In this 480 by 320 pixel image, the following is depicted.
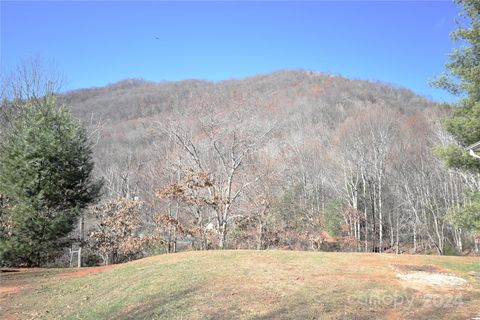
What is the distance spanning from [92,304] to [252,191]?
1523cm

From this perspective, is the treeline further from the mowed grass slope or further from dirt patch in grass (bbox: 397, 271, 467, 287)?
the mowed grass slope

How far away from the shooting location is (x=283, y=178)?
1088 inches

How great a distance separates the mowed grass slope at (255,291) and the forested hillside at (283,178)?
4731 millimetres

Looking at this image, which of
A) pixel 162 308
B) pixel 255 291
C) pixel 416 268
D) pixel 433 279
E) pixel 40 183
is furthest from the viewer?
pixel 40 183

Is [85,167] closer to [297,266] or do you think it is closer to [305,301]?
[297,266]

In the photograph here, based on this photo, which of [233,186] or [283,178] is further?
[283,178]

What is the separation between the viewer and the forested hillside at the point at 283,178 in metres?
19.6

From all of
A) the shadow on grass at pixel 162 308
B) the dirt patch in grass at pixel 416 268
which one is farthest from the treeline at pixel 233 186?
the shadow on grass at pixel 162 308

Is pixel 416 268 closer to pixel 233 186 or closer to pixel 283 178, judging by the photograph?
pixel 233 186

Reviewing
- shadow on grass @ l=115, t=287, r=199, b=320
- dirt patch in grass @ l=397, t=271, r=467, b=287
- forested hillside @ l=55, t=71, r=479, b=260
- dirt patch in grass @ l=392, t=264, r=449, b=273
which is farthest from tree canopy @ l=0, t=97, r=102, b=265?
dirt patch in grass @ l=397, t=271, r=467, b=287

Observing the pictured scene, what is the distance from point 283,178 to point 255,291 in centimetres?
1972

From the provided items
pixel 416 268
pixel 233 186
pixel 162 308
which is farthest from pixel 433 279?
pixel 233 186

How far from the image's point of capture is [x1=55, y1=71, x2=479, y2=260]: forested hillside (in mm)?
19641

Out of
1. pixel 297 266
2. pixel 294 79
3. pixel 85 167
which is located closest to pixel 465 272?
pixel 297 266
